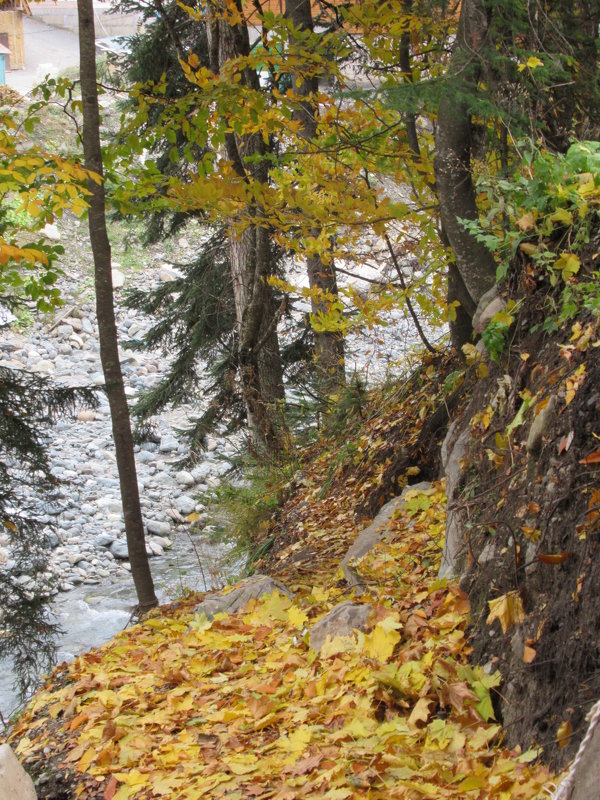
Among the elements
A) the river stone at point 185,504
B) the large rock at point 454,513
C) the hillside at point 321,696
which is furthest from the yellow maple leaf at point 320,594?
the river stone at point 185,504

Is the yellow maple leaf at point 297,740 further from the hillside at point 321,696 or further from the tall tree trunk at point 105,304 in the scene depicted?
the tall tree trunk at point 105,304

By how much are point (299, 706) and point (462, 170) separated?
293 centimetres

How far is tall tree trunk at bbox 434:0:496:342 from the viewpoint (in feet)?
13.1

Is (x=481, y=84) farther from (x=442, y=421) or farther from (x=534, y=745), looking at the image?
(x=534, y=745)

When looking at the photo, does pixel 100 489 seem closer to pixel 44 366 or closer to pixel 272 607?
pixel 44 366

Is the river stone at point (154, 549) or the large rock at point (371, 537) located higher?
the large rock at point (371, 537)

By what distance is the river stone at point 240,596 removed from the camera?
14.7 ft

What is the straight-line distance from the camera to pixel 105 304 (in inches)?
224

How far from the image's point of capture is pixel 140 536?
589cm

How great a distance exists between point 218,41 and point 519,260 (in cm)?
568

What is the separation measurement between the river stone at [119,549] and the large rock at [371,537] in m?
8.26

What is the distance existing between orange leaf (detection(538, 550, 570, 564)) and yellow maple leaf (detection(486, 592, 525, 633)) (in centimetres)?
23

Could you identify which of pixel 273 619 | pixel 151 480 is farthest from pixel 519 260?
pixel 151 480

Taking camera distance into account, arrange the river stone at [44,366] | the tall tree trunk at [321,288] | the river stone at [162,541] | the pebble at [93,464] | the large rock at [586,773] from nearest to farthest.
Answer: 1. the large rock at [586,773]
2. the tall tree trunk at [321,288]
3. the pebble at [93,464]
4. the river stone at [162,541]
5. the river stone at [44,366]
